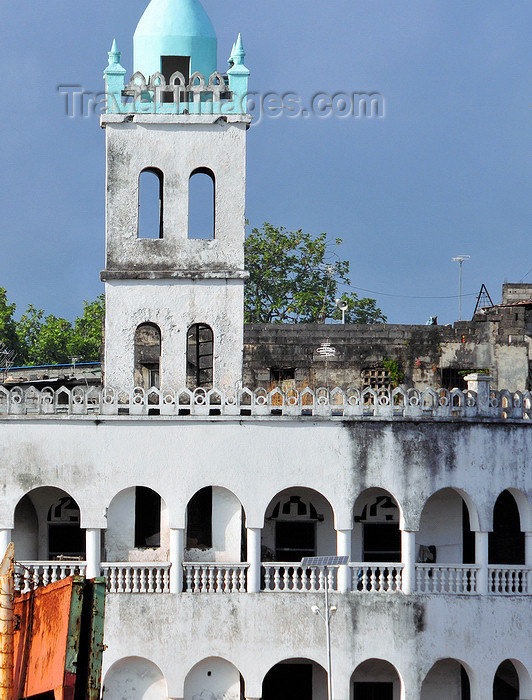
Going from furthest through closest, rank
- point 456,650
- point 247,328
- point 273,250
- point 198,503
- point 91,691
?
point 273,250 → point 247,328 → point 198,503 → point 456,650 → point 91,691

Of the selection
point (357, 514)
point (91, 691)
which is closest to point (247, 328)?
point (357, 514)

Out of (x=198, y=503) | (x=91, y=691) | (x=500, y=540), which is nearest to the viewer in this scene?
(x=91, y=691)

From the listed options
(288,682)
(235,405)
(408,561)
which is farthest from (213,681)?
(235,405)

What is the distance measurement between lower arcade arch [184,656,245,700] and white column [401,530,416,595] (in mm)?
3533

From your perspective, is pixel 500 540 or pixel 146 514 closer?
pixel 146 514

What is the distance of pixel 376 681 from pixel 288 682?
5.77ft

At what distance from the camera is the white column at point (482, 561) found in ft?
82.5

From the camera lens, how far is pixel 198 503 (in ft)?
86.9

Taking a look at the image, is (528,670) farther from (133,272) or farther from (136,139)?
(136,139)

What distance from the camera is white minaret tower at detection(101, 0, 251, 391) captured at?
26109 mm

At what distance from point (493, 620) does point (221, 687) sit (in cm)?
522

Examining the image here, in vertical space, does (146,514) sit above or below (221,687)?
above


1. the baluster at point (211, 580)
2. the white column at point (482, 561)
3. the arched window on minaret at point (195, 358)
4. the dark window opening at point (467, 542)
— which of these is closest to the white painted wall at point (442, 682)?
the white column at point (482, 561)

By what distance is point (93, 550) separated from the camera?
80.9ft
